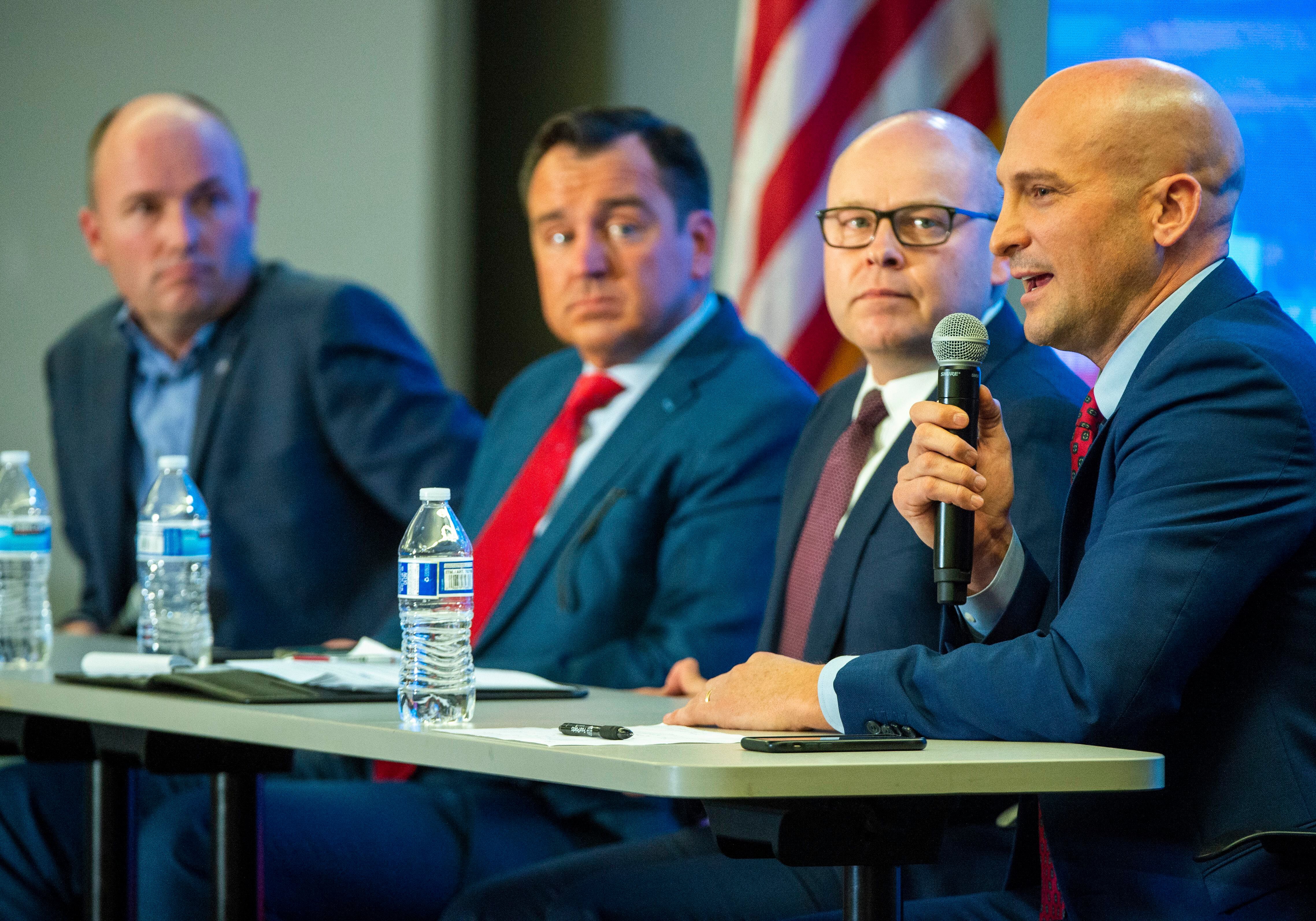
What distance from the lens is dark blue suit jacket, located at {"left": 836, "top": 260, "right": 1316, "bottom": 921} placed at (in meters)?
1.45

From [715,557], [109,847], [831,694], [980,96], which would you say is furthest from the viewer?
[980,96]

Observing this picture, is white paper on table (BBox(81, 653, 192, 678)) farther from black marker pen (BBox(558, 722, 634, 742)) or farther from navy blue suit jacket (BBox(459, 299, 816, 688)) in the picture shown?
black marker pen (BBox(558, 722, 634, 742))

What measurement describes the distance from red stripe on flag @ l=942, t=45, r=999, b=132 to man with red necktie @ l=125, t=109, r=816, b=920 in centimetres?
69

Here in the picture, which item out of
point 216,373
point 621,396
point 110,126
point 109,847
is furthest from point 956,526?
point 110,126

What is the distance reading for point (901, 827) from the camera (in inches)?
56.5

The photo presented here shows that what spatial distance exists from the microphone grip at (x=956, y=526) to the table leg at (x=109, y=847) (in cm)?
138

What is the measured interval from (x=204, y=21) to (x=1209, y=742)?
4.20m

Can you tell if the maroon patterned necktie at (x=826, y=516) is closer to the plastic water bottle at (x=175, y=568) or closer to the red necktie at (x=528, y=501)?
the red necktie at (x=528, y=501)

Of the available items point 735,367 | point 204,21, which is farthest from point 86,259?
point 735,367

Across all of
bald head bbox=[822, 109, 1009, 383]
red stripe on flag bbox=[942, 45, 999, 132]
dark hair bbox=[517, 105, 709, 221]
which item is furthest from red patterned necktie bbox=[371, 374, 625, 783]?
red stripe on flag bbox=[942, 45, 999, 132]

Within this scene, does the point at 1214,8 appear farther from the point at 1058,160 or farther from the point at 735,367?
the point at 1058,160

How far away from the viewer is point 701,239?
10.0 ft

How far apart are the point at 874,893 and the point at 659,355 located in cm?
162

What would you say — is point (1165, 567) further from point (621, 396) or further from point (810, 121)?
point (810, 121)
